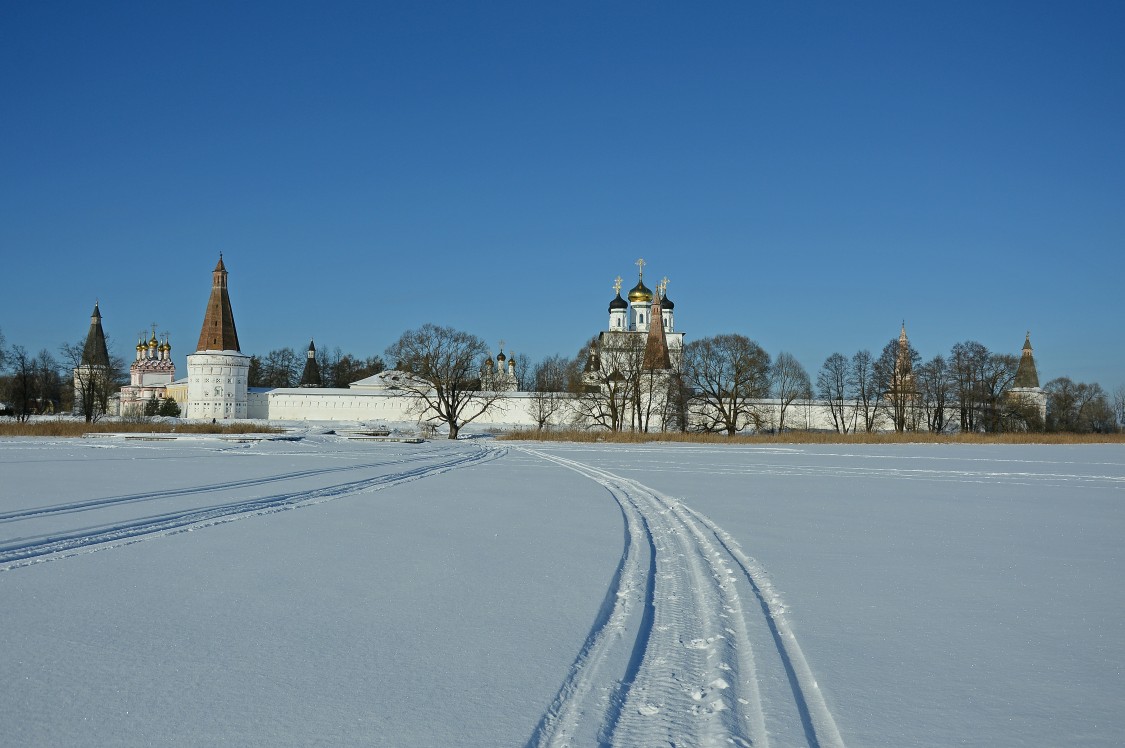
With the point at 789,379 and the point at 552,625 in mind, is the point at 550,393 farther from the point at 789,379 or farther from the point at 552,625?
the point at 552,625

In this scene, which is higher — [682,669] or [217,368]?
[217,368]

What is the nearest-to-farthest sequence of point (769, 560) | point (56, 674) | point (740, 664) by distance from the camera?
point (56, 674) → point (740, 664) → point (769, 560)

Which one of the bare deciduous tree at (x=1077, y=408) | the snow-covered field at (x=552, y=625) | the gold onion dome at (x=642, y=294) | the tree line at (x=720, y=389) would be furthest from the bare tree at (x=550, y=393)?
the snow-covered field at (x=552, y=625)

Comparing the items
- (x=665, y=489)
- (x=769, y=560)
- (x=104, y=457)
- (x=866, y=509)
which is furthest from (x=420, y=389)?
(x=769, y=560)

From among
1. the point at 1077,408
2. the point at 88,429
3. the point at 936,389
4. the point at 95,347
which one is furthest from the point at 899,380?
the point at 95,347

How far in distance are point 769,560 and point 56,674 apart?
17.7ft

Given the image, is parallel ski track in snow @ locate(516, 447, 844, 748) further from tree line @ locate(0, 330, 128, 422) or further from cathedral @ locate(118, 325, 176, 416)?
cathedral @ locate(118, 325, 176, 416)

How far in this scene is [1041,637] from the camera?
5238 mm

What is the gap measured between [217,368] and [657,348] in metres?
38.5

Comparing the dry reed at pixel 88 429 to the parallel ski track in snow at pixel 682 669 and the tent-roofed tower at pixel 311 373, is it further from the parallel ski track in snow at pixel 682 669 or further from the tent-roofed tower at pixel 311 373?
the tent-roofed tower at pixel 311 373

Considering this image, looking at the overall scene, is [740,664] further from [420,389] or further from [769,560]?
[420,389]

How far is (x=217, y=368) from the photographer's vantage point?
79.3 m

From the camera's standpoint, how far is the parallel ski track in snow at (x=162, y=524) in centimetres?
738

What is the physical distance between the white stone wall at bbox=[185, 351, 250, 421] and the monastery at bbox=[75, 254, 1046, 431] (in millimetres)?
87
